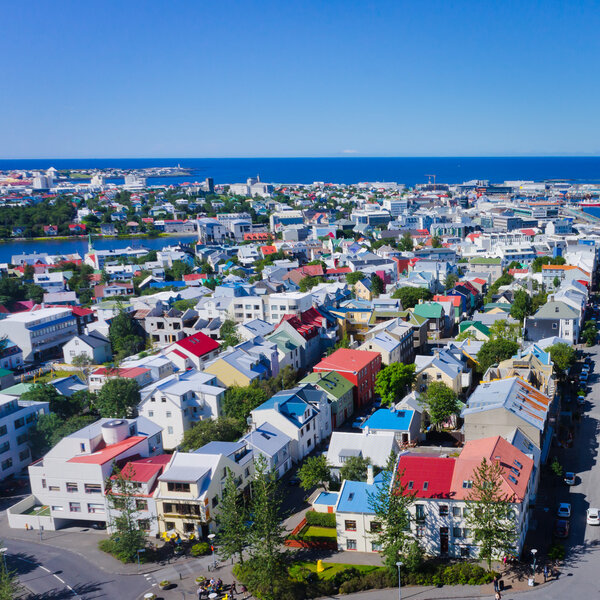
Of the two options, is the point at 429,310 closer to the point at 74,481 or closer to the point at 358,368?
the point at 358,368

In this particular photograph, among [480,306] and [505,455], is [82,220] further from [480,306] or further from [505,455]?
[505,455]

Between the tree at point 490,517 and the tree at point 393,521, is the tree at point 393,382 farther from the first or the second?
the tree at point 490,517

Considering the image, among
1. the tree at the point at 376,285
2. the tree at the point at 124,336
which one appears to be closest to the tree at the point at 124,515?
the tree at the point at 124,336

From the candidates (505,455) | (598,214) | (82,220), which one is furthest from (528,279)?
(82,220)

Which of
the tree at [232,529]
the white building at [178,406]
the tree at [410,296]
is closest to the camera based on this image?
the tree at [232,529]

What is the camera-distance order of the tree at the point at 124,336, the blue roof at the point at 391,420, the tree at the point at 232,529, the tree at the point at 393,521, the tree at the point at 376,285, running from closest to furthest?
1. the tree at the point at 393,521
2. the tree at the point at 232,529
3. the blue roof at the point at 391,420
4. the tree at the point at 124,336
5. the tree at the point at 376,285

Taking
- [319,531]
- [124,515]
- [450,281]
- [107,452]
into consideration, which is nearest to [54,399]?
[107,452]
